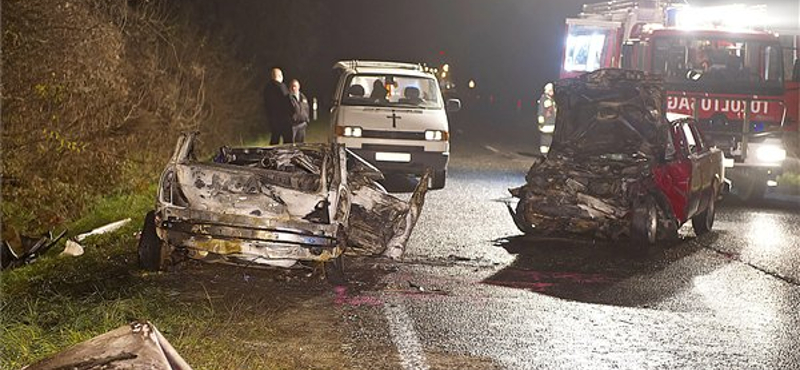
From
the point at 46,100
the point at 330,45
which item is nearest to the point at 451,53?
the point at 330,45

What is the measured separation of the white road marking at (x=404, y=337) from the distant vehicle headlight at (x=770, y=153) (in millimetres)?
10530

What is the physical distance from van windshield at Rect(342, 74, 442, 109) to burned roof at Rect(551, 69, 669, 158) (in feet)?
14.1

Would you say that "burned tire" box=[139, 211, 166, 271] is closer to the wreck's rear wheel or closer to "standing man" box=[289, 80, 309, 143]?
the wreck's rear wheel

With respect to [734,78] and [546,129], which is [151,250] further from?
[546,129]

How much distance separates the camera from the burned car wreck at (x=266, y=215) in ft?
31.9

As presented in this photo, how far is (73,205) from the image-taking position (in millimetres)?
14688

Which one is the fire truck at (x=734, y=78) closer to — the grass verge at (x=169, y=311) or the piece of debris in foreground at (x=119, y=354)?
the grass verge at (x=169, y=311)

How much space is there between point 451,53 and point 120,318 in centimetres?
7483

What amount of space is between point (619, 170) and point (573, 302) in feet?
12.2

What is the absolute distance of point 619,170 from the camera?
13086 millimetres

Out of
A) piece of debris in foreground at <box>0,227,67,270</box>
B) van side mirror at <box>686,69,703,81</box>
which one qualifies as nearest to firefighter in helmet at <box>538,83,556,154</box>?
van side mirror at <box>686,69,703,81</box>

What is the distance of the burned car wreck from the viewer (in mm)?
9711

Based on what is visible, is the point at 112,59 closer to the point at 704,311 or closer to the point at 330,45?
the point at 704,311

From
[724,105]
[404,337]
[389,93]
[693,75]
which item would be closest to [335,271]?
[404,337]
